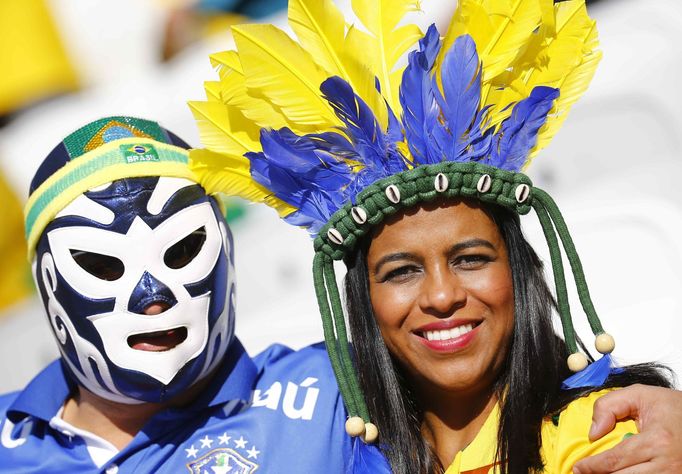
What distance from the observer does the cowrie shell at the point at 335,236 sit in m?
2.22

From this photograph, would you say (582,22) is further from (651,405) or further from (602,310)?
(602,310)

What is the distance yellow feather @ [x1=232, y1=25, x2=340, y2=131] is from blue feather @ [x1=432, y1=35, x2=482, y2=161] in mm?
266

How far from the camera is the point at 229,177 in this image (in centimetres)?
242

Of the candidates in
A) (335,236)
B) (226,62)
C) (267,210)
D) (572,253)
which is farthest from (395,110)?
(267,210)

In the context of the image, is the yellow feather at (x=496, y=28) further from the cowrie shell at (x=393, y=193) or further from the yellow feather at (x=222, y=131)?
the yellow feather at (x=222, y=131)

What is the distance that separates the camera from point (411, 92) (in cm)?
213

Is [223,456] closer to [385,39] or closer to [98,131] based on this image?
[98,131]

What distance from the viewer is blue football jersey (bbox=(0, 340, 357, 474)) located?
2.37 meters

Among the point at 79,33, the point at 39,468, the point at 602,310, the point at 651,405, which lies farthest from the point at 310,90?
the point at 79,33

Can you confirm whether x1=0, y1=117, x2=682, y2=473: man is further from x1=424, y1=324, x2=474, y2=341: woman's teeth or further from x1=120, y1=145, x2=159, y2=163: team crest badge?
x1=424, y1=324, x2=474, y2=341: woman's teeth

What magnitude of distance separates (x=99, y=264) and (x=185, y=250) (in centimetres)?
22

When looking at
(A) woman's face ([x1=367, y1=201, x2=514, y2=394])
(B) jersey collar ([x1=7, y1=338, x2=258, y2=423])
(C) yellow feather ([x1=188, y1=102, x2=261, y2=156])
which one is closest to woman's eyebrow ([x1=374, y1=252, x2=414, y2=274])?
(A) woman's face ([x1=367, y1=201, x2=514, y2=394])

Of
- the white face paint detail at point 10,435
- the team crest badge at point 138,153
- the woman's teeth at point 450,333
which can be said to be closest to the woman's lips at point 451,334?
the woman's teeth at point 450,333

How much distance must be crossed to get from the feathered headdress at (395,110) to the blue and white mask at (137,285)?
263mm
